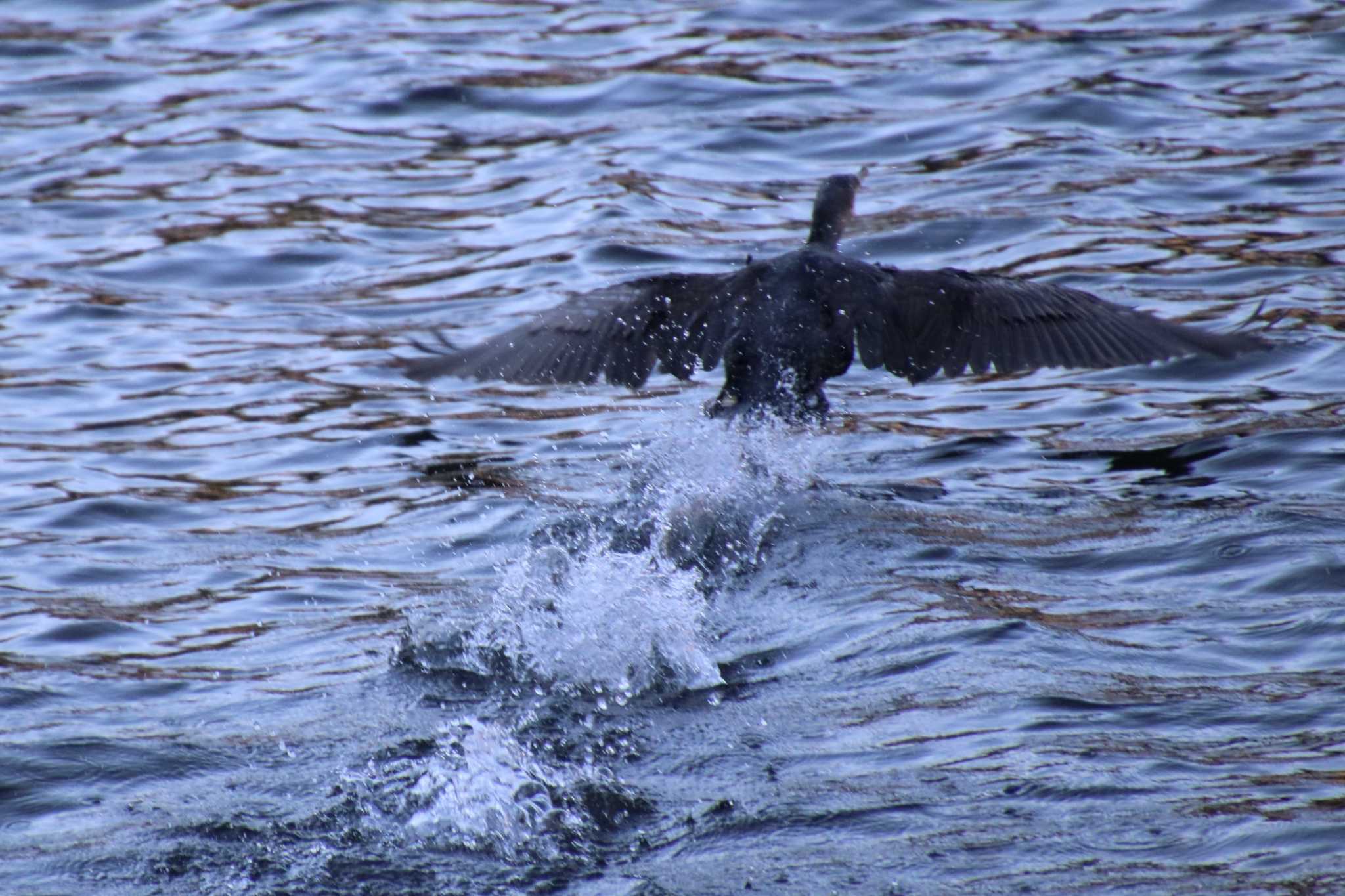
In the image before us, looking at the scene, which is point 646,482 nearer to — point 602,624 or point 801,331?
point 801,331

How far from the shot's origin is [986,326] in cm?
661

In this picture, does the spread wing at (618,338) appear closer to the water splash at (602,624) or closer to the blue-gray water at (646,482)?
the blue-gray water at (646,482)

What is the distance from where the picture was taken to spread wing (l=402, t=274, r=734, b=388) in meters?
6.61

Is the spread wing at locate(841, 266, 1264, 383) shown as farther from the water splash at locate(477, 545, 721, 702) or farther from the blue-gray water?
the water splash at locate(477, 545, 721, 702)

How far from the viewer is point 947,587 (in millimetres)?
5676

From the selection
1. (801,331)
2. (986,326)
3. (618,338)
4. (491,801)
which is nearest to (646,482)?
(618,338)

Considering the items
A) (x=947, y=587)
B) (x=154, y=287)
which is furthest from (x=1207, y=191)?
(x=154, y=287)

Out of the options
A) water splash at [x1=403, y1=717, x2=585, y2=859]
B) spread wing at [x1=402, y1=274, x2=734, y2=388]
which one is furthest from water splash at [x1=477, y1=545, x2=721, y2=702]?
spread wing at [x1=402, y1=274, x2=734, y2=388]

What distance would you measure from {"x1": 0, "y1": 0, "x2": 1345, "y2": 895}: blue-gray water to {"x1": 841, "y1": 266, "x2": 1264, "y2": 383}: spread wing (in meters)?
0.49

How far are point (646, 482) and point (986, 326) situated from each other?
1.36 m

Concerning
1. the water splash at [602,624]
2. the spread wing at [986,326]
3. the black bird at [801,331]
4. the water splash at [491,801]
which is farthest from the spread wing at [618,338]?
the water splash at [491,801]

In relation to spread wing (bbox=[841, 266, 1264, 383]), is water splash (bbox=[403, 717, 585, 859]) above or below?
below

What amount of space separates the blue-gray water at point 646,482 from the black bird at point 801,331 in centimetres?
34

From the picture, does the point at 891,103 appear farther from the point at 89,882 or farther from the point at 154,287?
the point at 89,882
